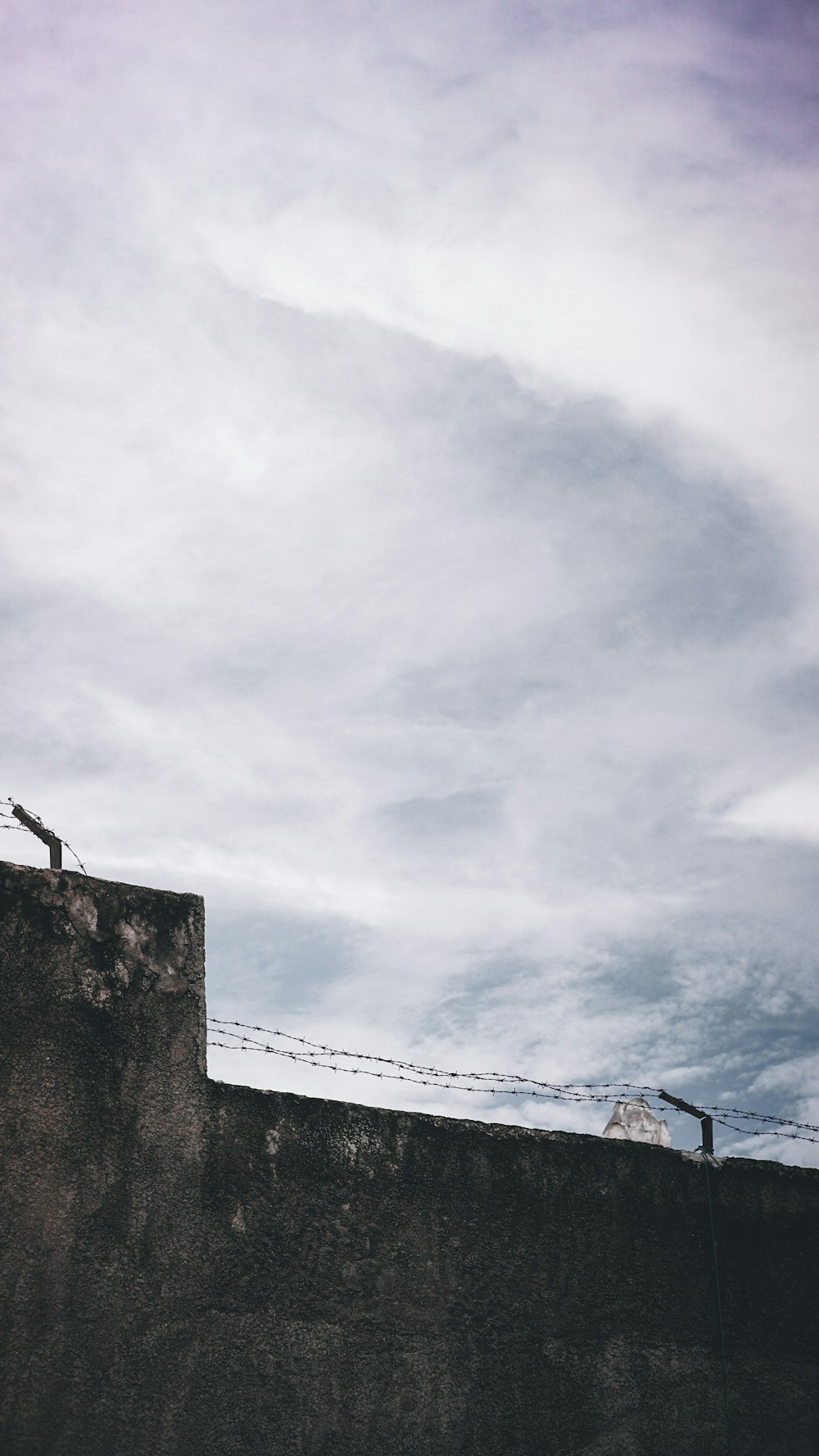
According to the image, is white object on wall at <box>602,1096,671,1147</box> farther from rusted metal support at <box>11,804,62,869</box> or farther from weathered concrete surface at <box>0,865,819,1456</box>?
rusted metal support at <box>11,804,62,869</box>

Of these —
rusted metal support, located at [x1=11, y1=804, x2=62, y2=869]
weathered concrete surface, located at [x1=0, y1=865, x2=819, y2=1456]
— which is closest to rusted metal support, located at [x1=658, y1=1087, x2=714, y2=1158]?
weathered concrete surface, located at [x1=0, y1=865, x2=819, y2=1456]

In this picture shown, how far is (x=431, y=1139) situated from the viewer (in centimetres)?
536

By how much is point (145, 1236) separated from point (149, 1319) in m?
0.31

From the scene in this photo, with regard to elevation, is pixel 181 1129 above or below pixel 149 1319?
above

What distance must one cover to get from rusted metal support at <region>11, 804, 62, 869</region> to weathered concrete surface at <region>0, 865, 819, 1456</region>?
224 mm

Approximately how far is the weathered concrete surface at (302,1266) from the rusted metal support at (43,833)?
0.22 meters

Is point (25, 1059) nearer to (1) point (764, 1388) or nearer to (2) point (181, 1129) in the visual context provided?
(2) point (181, 1129)

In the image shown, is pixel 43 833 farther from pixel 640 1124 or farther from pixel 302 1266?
pixel 640 1124

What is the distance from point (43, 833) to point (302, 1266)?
2245 mm

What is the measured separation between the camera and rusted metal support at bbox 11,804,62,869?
16.8 feet

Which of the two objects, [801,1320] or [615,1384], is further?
[801,1320]

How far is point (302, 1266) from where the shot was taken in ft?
16.0

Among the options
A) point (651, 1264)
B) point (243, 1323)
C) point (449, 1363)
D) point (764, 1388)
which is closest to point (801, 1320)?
point (764, 1388)

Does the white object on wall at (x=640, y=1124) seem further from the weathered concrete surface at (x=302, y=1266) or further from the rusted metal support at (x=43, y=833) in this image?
the rusted metal support at (x=43, y=833)
